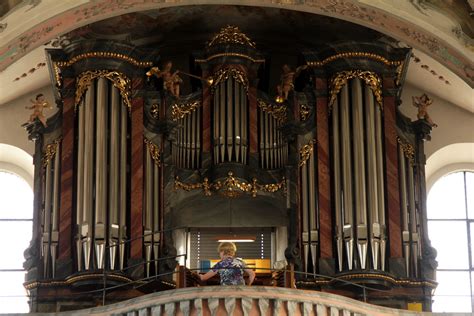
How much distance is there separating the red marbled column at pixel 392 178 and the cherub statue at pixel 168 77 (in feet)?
11.8

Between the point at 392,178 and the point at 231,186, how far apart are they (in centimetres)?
271

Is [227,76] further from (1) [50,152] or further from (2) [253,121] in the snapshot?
(1) [50,152]

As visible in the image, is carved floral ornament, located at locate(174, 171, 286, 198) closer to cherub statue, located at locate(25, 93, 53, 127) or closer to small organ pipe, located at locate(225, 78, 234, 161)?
small organ pipe, located at locate(225, 78, 234, 161)

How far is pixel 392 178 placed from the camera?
25906 mm

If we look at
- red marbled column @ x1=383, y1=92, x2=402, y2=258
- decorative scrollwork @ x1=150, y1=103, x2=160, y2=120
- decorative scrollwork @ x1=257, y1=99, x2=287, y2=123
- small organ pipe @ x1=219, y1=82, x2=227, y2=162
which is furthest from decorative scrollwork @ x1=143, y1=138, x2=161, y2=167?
red marbled column @ x1=383, y1=92, x2=402, y2=258

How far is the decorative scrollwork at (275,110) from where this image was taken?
26.5 meters

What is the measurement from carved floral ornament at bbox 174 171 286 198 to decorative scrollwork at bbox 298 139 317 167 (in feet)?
1.42

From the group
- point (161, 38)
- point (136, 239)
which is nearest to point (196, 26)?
point (161, 38)

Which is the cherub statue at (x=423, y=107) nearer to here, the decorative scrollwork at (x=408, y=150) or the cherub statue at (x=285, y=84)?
the decorative scrollwork at (x=408, y=150)

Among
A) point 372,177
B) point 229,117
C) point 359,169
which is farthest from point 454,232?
point 229,117

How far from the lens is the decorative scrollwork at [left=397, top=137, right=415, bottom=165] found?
26.3m

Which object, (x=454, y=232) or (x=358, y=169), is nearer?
(x=358, y=169)

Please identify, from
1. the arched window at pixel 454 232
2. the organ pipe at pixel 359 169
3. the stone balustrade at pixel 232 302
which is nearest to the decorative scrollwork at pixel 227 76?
the organ pipe at pixel 359 169

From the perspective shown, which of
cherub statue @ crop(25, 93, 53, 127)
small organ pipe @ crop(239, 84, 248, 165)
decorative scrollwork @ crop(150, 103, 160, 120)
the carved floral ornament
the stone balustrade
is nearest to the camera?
the stone balustrade
